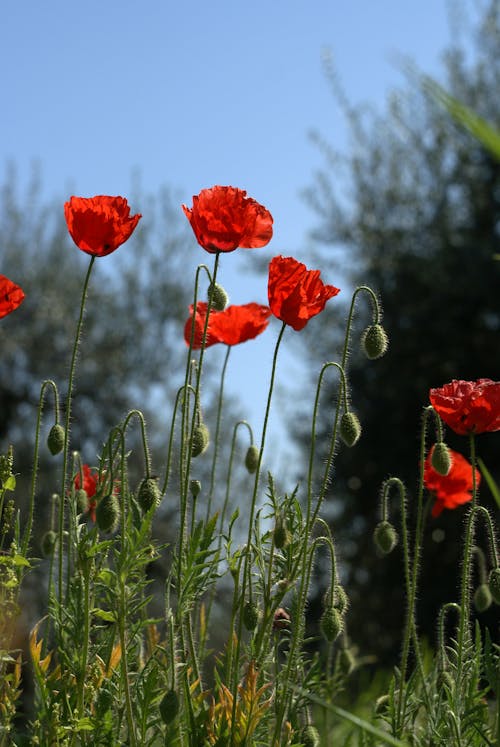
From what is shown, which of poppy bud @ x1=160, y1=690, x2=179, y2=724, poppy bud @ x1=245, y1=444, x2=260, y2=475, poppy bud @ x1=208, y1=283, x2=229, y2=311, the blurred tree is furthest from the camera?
the blurred tree

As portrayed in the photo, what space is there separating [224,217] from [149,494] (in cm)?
53

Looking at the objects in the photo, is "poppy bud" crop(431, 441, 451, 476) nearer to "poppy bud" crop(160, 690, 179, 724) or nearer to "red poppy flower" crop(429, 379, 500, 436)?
"red poppy flower" crop(429, 379, 500, 436)

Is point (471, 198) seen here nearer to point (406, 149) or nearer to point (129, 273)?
point (406, 149)

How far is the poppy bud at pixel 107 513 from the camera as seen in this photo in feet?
6.43

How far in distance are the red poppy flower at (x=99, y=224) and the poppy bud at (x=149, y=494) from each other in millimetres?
448

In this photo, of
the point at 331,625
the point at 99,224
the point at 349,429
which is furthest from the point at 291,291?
the point at 331,625

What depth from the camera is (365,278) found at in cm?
973

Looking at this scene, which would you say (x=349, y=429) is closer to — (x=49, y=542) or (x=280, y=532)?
(x=280, y=532)

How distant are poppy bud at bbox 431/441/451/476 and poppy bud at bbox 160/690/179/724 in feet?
2.49

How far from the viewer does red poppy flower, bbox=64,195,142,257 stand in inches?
83.0

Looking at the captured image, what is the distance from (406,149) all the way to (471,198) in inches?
33.4

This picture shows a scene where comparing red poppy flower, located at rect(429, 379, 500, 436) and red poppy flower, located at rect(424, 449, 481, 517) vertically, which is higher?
red poppy flower, located at rect(429, 379, 500, 436)

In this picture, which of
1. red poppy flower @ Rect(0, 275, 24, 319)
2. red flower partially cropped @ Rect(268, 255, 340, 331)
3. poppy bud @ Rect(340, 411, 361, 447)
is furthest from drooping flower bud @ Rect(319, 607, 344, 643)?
red poppy flower @ Rect(0, 275, 24, 319)

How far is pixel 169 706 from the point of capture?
173 cm
